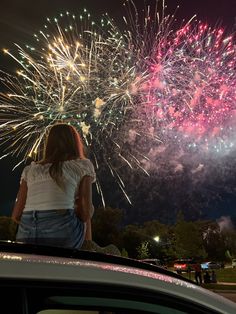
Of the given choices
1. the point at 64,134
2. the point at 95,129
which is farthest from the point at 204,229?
the point at 64,134

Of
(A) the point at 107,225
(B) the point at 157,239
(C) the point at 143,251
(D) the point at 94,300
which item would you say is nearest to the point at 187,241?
(C) the point at 143,251

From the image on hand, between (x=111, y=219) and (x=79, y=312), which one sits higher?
(x=111, y=219)

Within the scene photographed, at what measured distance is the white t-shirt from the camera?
3.56 metres

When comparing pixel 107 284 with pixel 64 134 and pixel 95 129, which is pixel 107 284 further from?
pixel 95 129

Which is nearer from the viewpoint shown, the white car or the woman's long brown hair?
the white car

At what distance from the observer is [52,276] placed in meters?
1.53

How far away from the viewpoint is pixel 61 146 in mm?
3734

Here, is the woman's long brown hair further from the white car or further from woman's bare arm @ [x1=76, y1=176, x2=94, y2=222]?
the white car

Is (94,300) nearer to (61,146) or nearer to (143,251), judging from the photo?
(61,146)

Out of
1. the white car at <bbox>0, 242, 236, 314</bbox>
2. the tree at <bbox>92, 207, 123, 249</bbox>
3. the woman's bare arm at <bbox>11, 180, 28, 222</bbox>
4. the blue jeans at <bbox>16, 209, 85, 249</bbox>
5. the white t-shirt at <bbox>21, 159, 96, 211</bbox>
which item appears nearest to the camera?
the white car at <bbox>0, 242, 236, 314</bbox>

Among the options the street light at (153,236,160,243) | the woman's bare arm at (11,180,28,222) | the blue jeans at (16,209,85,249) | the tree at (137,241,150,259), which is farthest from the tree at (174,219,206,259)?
the blue jeans at (16,209,85,249)

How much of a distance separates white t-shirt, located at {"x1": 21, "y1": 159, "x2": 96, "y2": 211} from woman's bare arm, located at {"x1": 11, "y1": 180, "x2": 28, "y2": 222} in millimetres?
55

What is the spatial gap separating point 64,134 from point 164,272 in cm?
204

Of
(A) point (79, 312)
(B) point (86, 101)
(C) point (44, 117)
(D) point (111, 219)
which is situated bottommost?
(A) point (79, 312)
